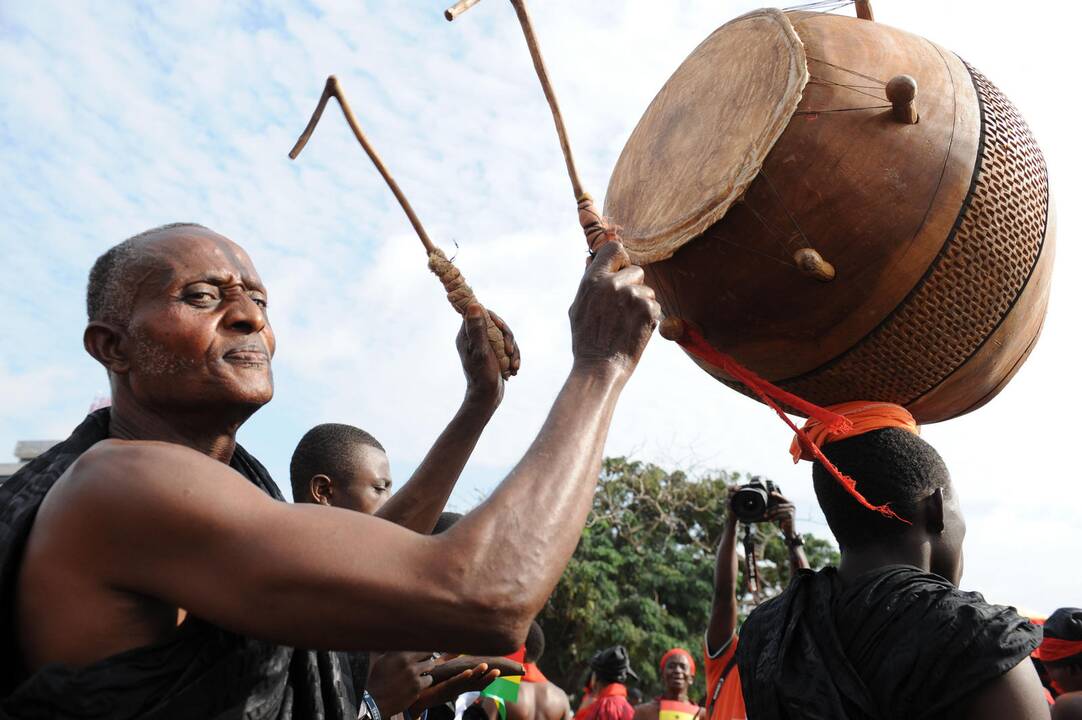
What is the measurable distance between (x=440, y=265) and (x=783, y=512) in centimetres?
231

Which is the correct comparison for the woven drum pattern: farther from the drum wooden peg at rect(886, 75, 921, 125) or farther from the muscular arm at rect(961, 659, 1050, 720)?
the muscular arm at rect(961, 659, 1050, 720)

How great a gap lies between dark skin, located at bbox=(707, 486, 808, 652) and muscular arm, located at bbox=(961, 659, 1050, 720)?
1.91 metres

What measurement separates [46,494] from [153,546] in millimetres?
316

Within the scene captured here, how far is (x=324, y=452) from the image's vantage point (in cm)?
442

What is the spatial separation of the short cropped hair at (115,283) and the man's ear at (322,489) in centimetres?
235

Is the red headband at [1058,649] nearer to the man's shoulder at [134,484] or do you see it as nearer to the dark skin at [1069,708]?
the dark skin at [1069,708]

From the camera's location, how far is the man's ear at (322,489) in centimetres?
437

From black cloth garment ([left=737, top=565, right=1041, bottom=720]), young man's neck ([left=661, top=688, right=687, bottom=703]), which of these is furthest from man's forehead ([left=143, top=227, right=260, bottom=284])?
young man's neck ([left=661, top=688, right=687, bottom=703])

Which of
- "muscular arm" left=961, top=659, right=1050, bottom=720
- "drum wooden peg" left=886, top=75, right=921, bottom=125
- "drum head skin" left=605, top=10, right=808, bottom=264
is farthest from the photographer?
"drum head skin" left=605, top=10, right=808, bottom=264

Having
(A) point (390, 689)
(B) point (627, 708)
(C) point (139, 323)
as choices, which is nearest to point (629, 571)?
(B) point (627, 708)

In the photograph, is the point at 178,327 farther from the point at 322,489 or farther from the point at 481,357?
the point at 322,489

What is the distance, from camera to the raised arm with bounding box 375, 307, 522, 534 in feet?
8.73

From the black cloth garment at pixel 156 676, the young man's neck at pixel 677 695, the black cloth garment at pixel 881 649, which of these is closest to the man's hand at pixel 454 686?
the black cloth garment at pixel 881 649

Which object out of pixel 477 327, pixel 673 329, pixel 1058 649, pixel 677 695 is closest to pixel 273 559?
pixel 477 327
